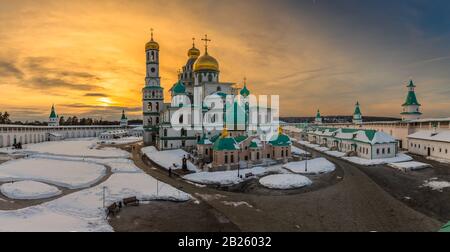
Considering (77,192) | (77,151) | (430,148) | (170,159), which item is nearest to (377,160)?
(430,148)

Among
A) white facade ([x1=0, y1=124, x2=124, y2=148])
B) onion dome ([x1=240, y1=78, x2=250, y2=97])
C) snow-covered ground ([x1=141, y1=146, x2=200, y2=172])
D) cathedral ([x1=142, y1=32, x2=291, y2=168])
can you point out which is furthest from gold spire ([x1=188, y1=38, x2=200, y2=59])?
white facade ([x1=0, y1=124, x2=124, y2=148])

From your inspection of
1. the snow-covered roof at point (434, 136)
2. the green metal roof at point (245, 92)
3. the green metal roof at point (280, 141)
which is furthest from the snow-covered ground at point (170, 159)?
the snow-covered roof at point (434, 136)

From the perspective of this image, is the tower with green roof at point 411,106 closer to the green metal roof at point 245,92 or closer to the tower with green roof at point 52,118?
the green metal roof at point 245,92

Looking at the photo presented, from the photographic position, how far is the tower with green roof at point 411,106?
47.3 metres

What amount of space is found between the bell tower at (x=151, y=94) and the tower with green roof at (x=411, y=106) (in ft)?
147

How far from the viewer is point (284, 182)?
20.5 m

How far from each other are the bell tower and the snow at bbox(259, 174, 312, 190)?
30.1m

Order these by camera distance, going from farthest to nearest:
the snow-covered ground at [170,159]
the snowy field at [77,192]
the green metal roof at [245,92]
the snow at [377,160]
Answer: the green metal roof at [245,92] < the snow at [377,160] < the snow-covered ground at [170,159] < the snowy field at [77,192]

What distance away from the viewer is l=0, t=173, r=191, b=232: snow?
12.0 meters

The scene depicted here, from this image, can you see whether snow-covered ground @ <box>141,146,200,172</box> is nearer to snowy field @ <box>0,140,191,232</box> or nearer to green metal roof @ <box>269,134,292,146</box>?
snowy field @ <box>0,140,191,232</box>

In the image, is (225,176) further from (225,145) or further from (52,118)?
(52,118)

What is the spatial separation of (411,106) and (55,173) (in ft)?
181

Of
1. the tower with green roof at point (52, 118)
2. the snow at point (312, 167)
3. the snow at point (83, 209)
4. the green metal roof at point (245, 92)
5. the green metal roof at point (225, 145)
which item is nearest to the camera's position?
the snow at point (83, 209)
